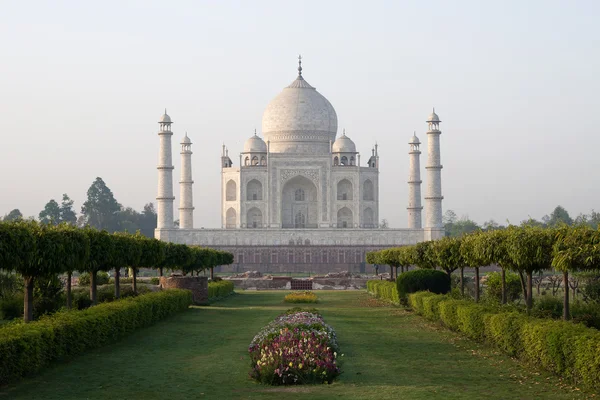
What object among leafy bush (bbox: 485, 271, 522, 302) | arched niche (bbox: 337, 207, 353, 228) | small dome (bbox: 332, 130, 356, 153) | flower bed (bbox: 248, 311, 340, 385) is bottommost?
flower bed (bbox: 248, 311, 340, 385)

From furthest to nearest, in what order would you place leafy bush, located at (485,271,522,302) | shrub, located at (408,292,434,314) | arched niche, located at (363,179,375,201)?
arched niche, located at (363,179,375,201)
leafy bush, located at (485,271,522,302)
shrub, located at (408,292,434,314)

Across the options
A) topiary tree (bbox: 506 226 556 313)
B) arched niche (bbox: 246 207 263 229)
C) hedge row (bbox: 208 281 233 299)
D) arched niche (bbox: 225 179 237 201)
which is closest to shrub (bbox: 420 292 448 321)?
topiary tree (bbox: 506 226 556 313)

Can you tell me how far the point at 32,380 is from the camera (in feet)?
34.7

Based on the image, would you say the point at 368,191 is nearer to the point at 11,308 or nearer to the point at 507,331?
the point at 11,308

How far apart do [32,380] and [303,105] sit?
56.3 m

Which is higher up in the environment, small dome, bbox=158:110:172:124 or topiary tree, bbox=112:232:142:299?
small dome, bbox=158:110:172:124

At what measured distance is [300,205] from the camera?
216ft

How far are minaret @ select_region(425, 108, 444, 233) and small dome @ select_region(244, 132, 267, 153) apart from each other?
1240 centimetres

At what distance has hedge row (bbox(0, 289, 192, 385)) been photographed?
10234 millimetres

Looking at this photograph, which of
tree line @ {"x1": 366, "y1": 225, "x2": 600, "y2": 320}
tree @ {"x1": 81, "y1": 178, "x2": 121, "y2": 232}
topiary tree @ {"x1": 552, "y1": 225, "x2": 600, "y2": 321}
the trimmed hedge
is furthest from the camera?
tree @ {"x1": 81, "y1": 178, "x2": 121, "y2": 232}

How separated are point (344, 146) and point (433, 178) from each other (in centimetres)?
909

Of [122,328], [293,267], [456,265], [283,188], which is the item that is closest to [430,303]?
[456,265]

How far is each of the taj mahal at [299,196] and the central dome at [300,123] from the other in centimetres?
7

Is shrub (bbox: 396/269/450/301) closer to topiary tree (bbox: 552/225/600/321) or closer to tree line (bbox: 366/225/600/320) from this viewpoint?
tree line (bbox: 366/225/600/320)
